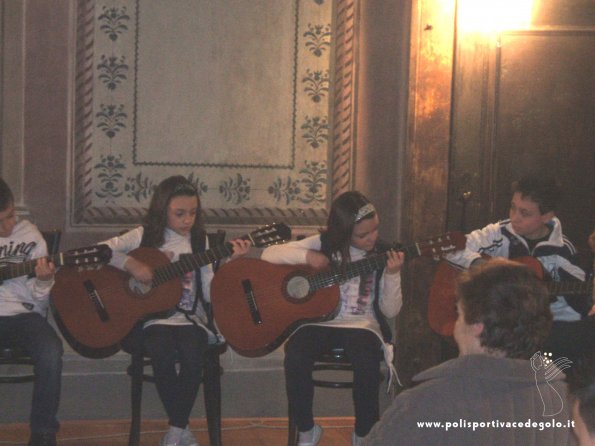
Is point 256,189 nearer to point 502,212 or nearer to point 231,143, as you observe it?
point 231,143

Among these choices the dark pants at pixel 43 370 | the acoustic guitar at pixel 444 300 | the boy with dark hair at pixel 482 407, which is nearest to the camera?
the boy with dark hair at pixel 482 407

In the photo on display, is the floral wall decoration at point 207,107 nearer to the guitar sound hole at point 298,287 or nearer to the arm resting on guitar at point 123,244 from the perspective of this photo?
the arm resting on guitar at point 123,244

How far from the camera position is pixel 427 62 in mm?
4676

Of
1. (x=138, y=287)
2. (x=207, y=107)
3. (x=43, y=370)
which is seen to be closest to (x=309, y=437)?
(x=138, y=287)

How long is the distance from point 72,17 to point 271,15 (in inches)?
36.8

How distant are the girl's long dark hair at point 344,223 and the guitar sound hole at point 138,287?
766mm

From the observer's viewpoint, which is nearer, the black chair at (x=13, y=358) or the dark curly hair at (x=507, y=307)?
the dark curly hair at (x=507, y=307)

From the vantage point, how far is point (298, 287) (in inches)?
158

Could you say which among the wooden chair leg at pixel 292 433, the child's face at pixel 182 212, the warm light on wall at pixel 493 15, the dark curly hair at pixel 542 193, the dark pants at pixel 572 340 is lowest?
the wooden chair leg at pixel 292 433

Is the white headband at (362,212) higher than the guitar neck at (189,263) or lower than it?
higher

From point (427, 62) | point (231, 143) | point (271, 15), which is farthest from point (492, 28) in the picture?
point (231, 143)

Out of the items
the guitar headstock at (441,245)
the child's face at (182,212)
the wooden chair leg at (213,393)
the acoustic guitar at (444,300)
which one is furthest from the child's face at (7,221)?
the acoustic guitar at (444,300)

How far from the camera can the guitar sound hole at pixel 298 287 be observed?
3994 millimetres

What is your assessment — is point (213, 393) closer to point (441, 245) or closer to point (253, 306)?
point (253, 306)
